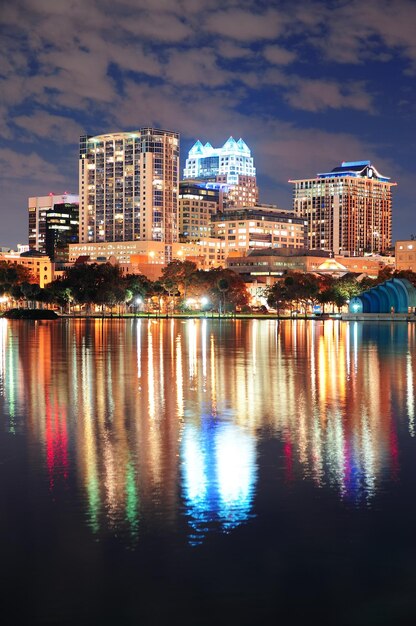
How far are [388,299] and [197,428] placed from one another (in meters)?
131

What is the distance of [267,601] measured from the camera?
10.4 meters

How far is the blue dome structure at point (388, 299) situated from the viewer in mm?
145000

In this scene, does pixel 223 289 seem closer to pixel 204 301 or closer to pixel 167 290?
pixel 204 301

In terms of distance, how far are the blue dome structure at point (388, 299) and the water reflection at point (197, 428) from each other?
105 metres

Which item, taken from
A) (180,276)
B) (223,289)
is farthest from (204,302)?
(223,289)

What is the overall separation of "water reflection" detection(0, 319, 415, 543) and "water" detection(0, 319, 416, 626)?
68mm

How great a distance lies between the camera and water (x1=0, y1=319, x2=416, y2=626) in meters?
10.4

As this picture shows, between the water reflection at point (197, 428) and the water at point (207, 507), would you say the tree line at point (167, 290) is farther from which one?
the water at point (207, 507)

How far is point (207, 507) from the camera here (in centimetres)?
1410

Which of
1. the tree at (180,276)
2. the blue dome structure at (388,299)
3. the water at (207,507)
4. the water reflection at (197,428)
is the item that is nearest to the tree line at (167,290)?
the tree at (180,276)

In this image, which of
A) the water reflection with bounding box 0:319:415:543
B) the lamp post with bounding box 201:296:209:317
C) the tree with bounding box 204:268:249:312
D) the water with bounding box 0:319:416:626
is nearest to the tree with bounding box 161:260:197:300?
the lamp post with bounding box 201:296:209:317

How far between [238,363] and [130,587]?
1255 inches

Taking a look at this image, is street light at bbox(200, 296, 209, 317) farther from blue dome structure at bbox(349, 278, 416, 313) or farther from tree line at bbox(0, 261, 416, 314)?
blue dome structure at bbox(349, 278, 416, 313)

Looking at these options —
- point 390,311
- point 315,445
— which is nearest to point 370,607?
point 315,445
